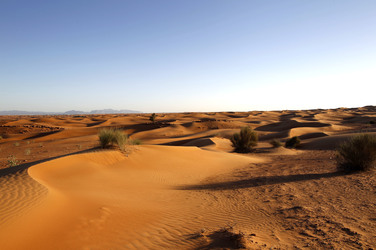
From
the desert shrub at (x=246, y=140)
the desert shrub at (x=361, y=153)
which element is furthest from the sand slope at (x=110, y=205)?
the desert shrub at (x=246, y=140)

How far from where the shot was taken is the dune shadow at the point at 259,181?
7.82 m

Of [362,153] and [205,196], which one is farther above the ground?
[362,153]

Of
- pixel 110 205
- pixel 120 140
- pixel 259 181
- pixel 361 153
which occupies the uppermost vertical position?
pixel 120 140

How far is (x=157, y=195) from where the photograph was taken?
672 cm

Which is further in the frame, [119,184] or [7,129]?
[7,129]

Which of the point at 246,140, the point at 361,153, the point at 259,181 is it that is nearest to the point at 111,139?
the point at 259,181

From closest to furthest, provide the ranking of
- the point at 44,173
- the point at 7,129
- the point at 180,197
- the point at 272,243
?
the point at 272,243, the point at 180,197, the point at 44,173, the point at 7,129

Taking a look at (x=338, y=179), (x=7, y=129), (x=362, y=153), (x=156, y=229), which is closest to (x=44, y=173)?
(x=156, y=229)

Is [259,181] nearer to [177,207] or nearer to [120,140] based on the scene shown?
[177,207]

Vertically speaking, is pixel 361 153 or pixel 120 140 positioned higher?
pixel 120 140

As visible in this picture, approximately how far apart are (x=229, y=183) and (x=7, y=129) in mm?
36392

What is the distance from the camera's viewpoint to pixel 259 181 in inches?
325

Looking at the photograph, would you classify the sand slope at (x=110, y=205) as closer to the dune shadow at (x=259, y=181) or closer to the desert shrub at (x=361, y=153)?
the dune shadow at (x=259, y=181)

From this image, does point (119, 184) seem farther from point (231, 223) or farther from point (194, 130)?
point (194, 130)
